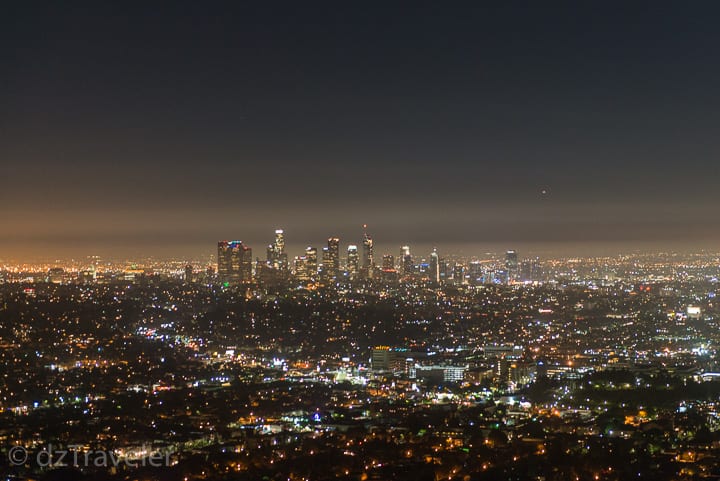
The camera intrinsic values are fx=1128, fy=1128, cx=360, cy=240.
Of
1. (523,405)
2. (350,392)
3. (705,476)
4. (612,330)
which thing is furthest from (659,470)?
(612,330)

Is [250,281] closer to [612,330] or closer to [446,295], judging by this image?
[446,295]

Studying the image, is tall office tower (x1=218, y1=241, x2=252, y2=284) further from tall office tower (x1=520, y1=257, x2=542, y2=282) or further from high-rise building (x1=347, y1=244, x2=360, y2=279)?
tall office tower (x1=520, y1=257, x2=542, y2=282)

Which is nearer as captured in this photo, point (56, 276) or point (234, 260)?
point (56, 276)

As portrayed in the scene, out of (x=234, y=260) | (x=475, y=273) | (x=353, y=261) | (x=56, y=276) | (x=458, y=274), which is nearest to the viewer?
(x=56, y=276)

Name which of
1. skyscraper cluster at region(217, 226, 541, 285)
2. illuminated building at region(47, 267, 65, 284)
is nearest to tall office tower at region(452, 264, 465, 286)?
A: skyscraper cluster at region(217, 226, 541, 285)

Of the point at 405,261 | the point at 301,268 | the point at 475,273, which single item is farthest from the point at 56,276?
the point at 475,273

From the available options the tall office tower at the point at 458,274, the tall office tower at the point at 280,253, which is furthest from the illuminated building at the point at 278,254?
the tall office tower at the point at 458,274

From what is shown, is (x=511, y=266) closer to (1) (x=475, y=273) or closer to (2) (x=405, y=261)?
(1) (x=475, y=273)
